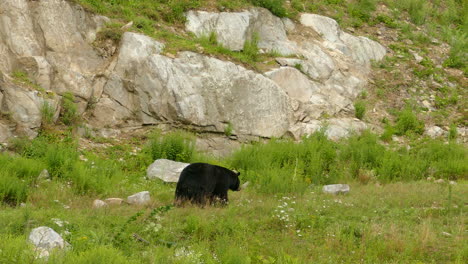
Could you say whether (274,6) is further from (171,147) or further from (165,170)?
(165,170)

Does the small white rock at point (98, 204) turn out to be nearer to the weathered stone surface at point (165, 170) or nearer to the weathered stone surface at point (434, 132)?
the weathered stone surface at point (165, 170)

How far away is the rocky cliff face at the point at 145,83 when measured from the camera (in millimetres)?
14570

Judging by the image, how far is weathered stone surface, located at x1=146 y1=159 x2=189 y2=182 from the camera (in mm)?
12698

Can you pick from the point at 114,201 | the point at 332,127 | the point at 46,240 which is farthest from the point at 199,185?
the point at 332,127

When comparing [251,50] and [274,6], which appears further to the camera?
[274,6]

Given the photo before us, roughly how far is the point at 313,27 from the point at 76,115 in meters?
9.85

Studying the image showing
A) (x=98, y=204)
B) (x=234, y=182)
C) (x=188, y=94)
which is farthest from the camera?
(x=188, y=94)

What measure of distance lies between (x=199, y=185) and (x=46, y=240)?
11.9ft

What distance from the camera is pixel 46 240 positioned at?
6.86m

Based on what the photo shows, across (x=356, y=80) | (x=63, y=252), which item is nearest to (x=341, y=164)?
(x=356, y=80)

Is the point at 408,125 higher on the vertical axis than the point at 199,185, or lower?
lower

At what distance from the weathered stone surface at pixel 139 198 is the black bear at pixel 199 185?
27.1 inches

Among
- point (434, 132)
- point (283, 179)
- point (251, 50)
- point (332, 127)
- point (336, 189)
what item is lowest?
point (434, 132)

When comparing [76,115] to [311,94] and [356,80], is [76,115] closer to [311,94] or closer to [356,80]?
[311,94]
